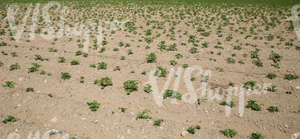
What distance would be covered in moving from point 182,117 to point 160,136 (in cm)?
141

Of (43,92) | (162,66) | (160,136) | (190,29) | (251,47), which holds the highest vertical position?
Result: (190,29)

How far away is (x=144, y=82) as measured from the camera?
10914 mm

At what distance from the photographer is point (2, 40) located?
18250mm

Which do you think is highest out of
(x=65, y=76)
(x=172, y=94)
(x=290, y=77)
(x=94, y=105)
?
(x=290, y=77)

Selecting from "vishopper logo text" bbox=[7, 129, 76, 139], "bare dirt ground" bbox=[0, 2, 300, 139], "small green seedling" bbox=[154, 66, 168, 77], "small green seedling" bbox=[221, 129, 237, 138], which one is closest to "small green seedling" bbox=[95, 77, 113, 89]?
"bare dirt ground" bbox=[0, 2, 300, 139]

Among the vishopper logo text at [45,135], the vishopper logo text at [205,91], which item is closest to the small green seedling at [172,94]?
the vishopper logo text at [205,91]

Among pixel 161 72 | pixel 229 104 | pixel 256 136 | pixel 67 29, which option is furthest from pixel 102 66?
pixel 67 29

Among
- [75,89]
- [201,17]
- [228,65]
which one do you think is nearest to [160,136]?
[75,89]

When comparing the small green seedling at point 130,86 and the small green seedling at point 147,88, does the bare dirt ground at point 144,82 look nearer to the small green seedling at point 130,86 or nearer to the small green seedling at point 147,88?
the small green seedling at point 130,86

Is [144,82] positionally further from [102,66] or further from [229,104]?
[229,104]

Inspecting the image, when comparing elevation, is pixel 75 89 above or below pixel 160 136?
above

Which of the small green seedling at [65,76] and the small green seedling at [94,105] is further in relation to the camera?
the small green seedling at [65,76]

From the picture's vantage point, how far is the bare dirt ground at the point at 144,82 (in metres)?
7.89

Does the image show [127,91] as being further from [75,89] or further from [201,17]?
[201,17]
